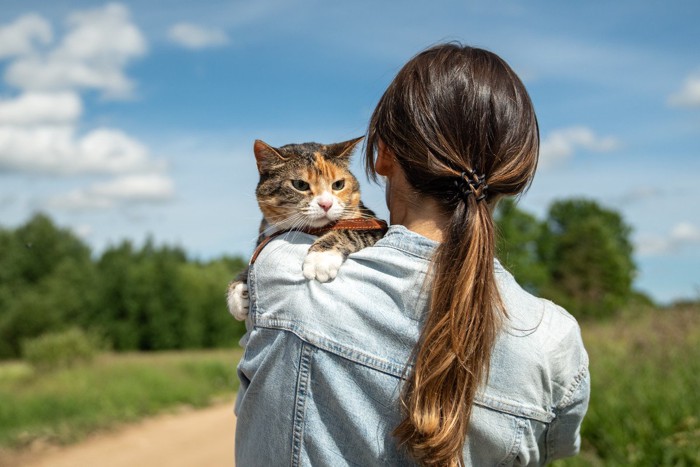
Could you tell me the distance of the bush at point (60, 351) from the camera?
14312 mm

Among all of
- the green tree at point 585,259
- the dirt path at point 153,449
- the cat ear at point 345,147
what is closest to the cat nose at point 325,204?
the cat ear at point 345,147

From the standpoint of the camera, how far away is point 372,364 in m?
1.89

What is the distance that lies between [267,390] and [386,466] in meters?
0.42

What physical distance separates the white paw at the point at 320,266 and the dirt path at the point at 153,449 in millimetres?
7025

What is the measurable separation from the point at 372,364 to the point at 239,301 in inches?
26.8

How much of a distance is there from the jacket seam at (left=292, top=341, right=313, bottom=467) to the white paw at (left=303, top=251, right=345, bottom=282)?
7.9 inches

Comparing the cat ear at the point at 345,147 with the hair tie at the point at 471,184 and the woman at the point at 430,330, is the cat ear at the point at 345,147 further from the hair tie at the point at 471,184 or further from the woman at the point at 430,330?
the hair tie at the point at 471,184

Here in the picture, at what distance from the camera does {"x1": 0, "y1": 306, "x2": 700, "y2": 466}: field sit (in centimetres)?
539

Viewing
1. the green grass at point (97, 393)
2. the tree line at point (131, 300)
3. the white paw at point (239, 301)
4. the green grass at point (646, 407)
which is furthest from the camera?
the tree line at point (131, 300)

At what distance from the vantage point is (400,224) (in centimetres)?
208

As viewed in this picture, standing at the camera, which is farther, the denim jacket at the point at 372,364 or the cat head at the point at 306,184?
the cat head at the point at 306,184

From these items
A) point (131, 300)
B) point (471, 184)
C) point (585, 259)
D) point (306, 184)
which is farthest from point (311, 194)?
point (585, 259)

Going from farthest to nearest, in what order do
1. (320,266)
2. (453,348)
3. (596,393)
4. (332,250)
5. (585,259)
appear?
1. (585,259)
2. (596,393)
3. (332,250)
4. (320,266)
5. (453,348)

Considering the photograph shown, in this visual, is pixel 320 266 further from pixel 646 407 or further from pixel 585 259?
pixel 585 259
